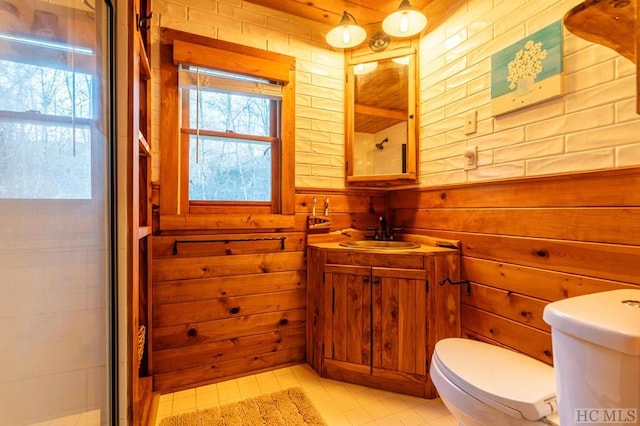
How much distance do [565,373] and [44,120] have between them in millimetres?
1404

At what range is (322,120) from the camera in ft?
7.19

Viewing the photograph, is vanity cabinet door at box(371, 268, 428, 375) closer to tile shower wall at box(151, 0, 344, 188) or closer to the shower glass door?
tile shower wall at box(151, 0, 344, 188)

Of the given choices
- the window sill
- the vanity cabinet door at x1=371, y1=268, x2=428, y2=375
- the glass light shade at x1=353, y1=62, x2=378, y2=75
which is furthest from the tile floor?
the glass light shade at x1=353, y1=62, x2=378, y2=75

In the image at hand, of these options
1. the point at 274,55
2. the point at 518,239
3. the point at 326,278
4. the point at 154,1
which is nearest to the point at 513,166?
the point at 518,239

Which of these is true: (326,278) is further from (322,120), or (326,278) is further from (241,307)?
(322,120)

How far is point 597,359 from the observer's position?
0.69 meters

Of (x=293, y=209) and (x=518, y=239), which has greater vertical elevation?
(x=293, y=209)

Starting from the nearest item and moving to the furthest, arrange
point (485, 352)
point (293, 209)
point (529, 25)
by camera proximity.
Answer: point (485, 352) → point (529, 25) → point (293, 209)

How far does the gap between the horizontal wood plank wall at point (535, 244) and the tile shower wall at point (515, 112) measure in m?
0.09

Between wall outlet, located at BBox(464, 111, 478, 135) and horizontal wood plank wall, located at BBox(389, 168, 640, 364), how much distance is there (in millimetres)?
326

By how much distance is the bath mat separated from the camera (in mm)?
1525

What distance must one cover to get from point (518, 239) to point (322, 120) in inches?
57.2

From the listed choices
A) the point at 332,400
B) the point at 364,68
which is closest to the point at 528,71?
the point at 364,68

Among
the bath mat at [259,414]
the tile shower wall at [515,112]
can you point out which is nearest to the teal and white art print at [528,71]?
the tile shower wall at [515,112]
